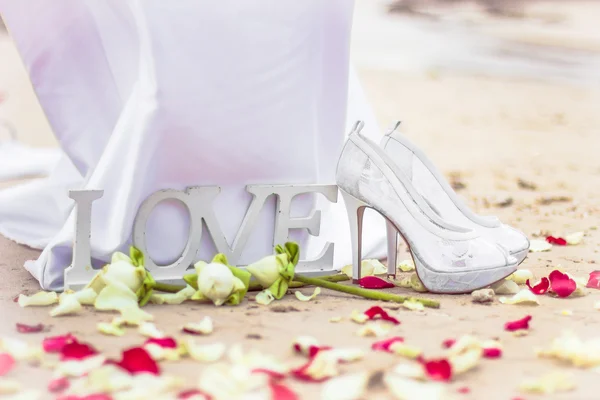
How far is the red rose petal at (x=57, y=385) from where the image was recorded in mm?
1042

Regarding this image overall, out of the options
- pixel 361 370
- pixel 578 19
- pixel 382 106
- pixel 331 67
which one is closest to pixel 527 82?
pixel 382 106

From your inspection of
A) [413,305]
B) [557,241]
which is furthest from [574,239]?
[413,305]

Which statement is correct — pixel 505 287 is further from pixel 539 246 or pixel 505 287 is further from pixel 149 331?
pixel 149 331

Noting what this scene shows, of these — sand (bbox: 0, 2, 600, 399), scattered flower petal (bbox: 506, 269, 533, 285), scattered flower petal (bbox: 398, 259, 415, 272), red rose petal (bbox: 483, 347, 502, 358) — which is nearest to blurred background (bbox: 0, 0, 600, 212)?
sand (bbox: 0, 2, 600, 399)

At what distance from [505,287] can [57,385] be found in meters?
1.03

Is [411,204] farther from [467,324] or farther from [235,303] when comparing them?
[235,303]

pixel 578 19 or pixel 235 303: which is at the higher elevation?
pixel 578 19

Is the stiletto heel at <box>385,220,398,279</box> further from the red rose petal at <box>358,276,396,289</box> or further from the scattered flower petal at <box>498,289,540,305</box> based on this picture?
the scattered flower petal at <box>498,289,540,305</box>

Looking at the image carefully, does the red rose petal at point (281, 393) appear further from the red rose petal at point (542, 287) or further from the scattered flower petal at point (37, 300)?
the red rose petal at point (542, 287)

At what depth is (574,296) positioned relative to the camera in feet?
5.33

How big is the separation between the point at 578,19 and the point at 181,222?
11171mm

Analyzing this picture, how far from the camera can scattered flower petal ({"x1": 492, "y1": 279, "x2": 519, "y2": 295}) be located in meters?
1.67

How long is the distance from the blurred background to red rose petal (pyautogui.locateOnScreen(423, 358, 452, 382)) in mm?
1994

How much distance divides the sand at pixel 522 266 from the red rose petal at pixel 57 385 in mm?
22
